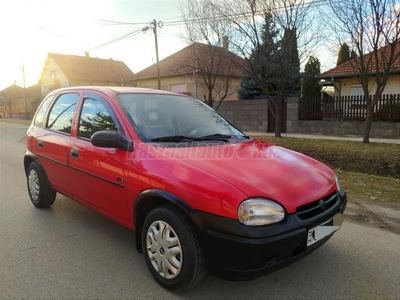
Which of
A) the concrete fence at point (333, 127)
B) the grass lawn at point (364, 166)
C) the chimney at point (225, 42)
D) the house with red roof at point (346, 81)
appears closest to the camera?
the grass lawn at point (364, 166)

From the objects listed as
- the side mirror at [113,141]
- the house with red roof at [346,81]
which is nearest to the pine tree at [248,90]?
the house with red roof at [346,81]

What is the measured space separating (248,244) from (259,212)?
239 millimetres

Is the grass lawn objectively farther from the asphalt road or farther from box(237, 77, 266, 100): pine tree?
box(237, 77, 266, 100): pine tree

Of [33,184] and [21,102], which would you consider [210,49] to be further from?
[21,102]

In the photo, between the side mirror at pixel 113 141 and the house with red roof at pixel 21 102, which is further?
the house with red roof at pixel 21 102

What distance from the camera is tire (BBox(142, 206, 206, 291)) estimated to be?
2539 mm

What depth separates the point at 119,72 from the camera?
4497 centimetres

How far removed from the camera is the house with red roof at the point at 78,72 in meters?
40.1

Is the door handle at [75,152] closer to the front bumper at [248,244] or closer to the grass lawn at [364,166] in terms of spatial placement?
the front bumper at [248,244]

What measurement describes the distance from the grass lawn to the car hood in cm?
Result: 276

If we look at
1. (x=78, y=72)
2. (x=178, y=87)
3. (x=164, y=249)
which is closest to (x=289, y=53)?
(x=164, y=249)

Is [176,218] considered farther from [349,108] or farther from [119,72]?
[119,72]

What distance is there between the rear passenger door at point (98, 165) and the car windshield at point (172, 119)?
22cm

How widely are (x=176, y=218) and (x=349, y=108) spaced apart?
12.3 meters
